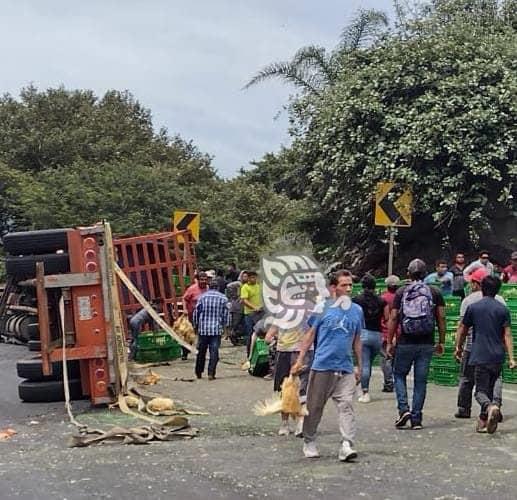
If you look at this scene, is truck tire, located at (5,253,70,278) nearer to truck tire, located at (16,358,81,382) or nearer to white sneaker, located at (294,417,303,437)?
truck tire, located at (16,358,81,382)

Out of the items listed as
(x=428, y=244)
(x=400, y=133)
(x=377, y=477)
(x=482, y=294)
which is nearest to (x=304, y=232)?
(x=428, y=244)

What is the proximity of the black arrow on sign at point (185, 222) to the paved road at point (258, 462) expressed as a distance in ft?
28.2

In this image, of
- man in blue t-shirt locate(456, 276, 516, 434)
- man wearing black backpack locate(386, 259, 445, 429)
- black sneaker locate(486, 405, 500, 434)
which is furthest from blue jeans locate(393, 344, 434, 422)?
black sneaker locate(486, 405, 500, 434)

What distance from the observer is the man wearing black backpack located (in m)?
10.3

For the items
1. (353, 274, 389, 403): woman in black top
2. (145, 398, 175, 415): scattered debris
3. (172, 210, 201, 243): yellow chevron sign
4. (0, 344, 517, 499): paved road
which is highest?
(172, 210, 201, 243): yellow chevron sign

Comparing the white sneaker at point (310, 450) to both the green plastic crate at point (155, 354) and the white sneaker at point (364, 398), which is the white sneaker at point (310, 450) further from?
the green plastic crate at point (155, 354)

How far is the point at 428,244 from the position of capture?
21.7 metres

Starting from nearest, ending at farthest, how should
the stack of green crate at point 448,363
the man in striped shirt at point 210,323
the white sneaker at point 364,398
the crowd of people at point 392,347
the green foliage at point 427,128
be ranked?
the crowd of people at point 392,347
the white sneaker at point 364,398
the stack of green crate at point 448,363
the man in striped shirt at point 210,323
the green foliage at point 427,128

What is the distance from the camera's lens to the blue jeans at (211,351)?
49.1 ft

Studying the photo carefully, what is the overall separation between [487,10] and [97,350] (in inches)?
591

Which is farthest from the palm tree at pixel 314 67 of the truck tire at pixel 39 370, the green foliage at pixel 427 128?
the truck tire at pixel 39 370

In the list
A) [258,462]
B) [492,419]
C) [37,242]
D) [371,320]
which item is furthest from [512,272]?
[258,462]

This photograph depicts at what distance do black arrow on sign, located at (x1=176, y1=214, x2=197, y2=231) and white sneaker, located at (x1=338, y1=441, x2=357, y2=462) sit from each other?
12.1 m

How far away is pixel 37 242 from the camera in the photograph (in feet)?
41.5
